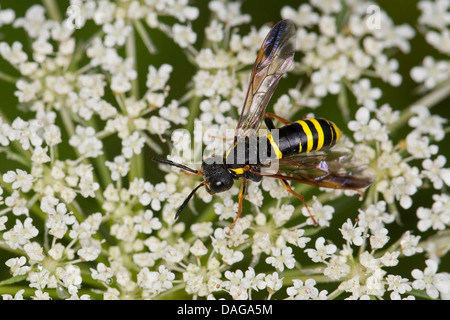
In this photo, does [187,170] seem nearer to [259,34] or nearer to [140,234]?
[140,234]

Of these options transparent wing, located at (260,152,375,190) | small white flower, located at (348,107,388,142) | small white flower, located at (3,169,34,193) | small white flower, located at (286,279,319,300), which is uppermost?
small white flower, located at (348,107,388,142)

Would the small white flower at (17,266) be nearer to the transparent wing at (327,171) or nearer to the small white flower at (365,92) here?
the transparent wing at (327,171)

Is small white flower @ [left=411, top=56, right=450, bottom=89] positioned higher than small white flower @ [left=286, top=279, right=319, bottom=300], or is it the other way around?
small white flower @ [left=411, top=56, right=450, bottom=89]

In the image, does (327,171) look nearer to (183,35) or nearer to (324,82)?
(324,82)

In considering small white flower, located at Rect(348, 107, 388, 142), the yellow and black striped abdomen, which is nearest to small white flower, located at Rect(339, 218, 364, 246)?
the yellow and black striped abdomen

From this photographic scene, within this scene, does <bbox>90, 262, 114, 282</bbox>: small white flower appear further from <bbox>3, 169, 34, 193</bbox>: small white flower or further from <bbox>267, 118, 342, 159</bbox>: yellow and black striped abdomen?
<bbox>267, 118, 342, 159</bbox>: yellow and black striped abdomen

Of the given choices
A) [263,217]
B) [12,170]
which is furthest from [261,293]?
[12,170]
